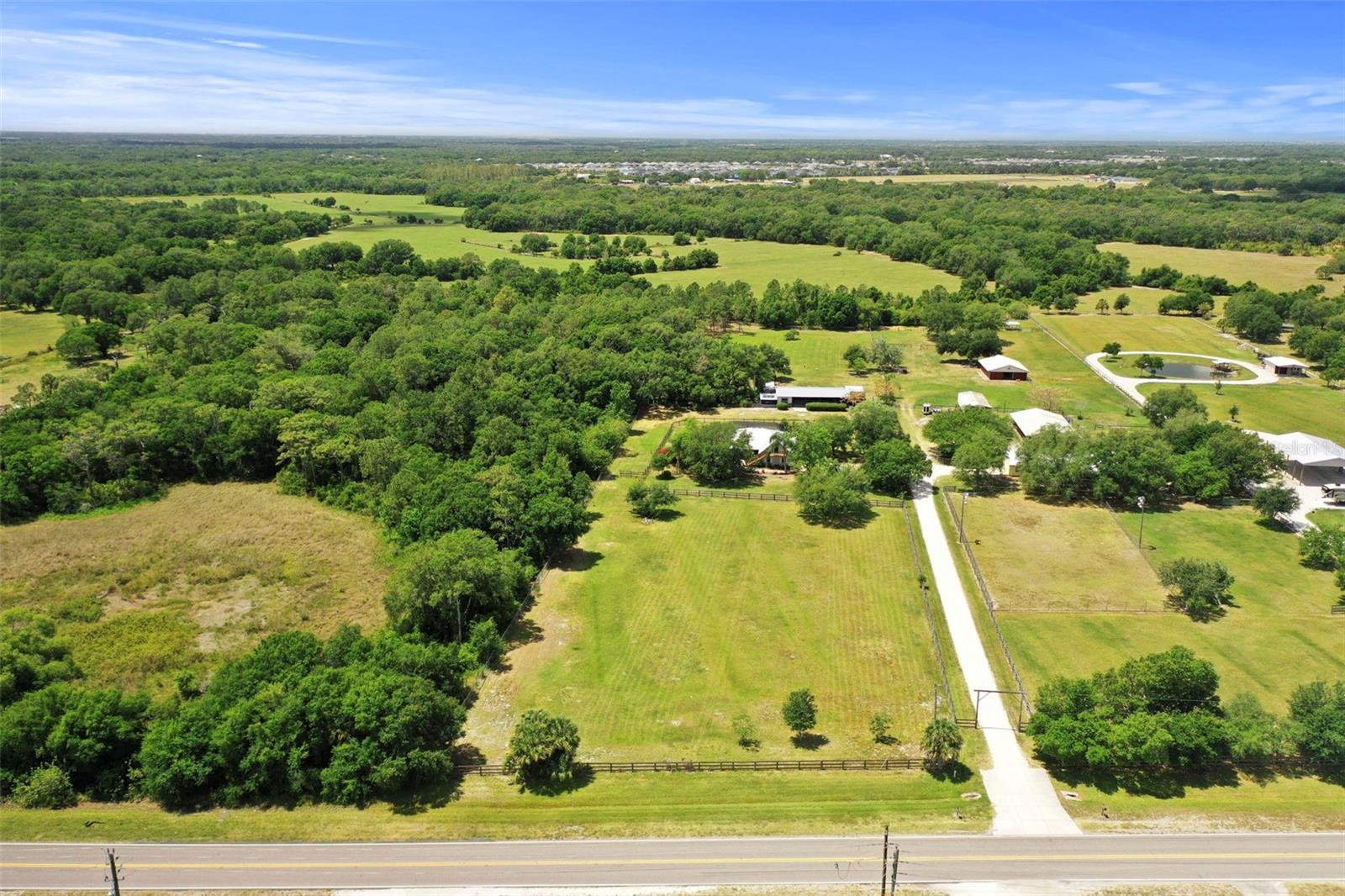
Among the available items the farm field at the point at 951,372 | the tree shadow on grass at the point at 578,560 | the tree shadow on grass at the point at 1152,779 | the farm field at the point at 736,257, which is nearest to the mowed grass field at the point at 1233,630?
the tree shadow on grass at the point at 1152,779

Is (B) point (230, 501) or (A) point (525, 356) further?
(A) point (525, 356)

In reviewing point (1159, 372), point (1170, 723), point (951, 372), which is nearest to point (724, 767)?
point (1170, 723)

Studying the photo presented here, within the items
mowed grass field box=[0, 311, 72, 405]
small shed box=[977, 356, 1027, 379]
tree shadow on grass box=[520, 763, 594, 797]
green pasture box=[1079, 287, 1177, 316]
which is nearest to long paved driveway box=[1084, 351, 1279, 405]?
small shed box=[977, 356, 1027, 379]

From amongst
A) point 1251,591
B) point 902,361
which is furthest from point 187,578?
point 902,361

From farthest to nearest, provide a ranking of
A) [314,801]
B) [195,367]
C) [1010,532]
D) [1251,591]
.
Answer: [195,367]
[1010,532]
[1251,591]
[314,801]

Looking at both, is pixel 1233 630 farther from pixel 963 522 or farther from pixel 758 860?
pixel 758 860

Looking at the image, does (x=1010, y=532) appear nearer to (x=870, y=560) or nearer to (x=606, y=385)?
(x=870, y=560)

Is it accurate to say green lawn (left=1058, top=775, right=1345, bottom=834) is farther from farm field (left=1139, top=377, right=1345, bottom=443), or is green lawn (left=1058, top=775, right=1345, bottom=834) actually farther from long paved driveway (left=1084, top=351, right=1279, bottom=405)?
long paved driveway (left=1084, top=351, right=1279, bottom=405)
